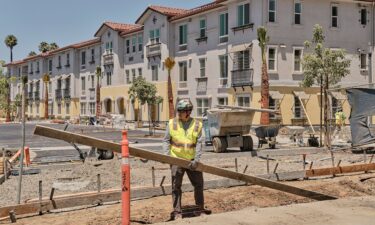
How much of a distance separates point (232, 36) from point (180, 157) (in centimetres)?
2849

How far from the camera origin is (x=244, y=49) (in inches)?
1344

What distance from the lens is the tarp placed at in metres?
16.5

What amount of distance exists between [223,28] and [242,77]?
473 cm

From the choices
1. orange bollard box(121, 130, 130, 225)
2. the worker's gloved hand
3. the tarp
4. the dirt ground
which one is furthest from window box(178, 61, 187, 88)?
orange bollard box(121, 130, 130, 225)

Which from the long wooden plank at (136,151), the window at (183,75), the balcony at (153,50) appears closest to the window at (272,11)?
the window at (183,75)

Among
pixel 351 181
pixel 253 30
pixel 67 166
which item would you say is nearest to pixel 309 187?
pixel 351 181

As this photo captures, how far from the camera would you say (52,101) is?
71750mm

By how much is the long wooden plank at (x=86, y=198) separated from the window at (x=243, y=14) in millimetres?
24139

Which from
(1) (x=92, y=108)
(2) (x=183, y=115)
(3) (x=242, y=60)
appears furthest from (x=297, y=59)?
(1) (x=92, y=108)

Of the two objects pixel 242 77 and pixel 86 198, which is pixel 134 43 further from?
pixel 86 198

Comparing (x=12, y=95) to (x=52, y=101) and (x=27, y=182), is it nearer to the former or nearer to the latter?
(x=52, y=101)

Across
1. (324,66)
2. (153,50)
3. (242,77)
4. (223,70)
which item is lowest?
(324,66)

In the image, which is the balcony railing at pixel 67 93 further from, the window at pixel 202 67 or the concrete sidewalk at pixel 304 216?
the concrete sidewalk at pixel 304 216

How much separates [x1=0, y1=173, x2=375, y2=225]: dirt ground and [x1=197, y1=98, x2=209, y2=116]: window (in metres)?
26.2
